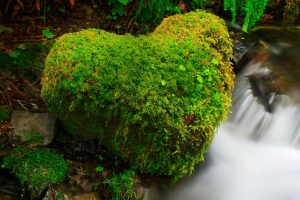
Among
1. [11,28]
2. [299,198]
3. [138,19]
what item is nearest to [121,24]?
[138,19]

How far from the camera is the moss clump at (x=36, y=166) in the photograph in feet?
11.0

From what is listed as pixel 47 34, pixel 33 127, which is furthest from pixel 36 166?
pixel 47 34

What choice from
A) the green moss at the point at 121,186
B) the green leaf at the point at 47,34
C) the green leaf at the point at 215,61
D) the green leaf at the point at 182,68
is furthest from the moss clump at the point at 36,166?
the green leaf at the point at 215,61

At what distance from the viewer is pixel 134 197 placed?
3.46 m

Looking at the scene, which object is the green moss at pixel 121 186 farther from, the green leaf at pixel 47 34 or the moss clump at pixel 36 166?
the green leaf at pixel 47 34

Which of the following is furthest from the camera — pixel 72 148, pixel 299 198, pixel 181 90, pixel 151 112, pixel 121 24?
pixel 121 24

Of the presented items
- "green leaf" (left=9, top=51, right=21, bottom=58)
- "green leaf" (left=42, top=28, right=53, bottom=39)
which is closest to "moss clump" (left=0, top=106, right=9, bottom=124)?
"green leaf" (left=9, top=51, right=21, bottom=58)

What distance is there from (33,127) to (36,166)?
1.31 feet

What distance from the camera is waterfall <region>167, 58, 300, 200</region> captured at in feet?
13.4

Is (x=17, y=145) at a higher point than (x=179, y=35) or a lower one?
lower

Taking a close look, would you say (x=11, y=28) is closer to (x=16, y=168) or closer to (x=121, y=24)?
(x=121, y=24)

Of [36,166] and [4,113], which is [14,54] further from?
[36,166]

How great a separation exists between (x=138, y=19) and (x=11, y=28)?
5.67ft

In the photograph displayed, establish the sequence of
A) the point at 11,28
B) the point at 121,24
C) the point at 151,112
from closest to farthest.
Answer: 1. the point at 151,112
2. the point at 11,28
3. the point at 121,24
